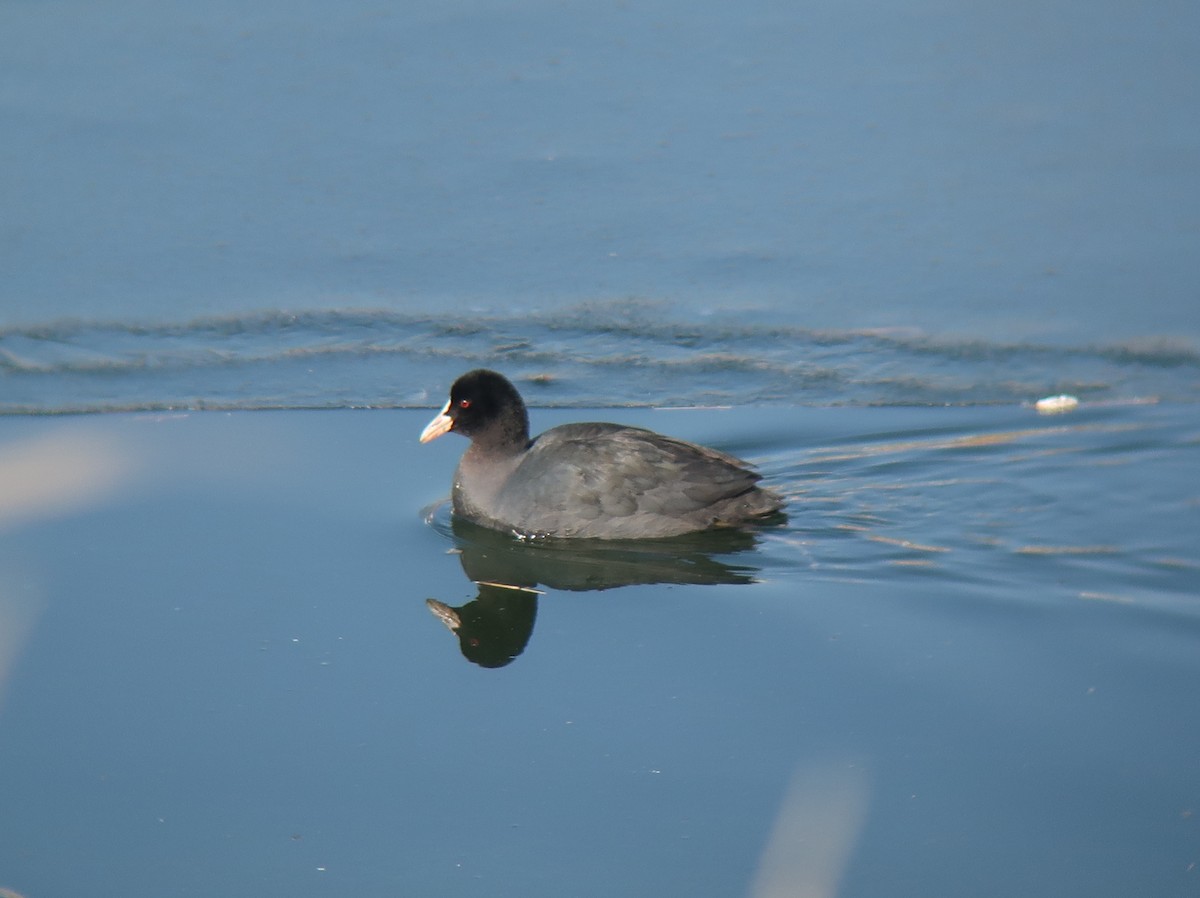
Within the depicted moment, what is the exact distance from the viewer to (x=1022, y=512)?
6297 millimetres

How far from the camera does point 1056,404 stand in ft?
23.6

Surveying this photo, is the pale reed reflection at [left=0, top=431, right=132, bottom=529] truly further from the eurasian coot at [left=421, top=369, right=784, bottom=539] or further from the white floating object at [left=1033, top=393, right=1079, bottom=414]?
the white floating object at [left=1033, top=393, right=1079, bottom=414]

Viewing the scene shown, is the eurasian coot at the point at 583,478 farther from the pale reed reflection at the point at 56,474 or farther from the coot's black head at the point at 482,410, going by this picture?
the pale reed reflection at the point at 56,474

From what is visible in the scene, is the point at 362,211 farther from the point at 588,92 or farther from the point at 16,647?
the point at 16,647

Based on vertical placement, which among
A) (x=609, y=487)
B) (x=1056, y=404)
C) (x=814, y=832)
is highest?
(x=1056, y=404)

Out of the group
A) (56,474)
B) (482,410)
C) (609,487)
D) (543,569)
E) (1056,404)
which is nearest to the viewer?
(543,569)

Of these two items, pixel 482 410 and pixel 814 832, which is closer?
pixel 814 832

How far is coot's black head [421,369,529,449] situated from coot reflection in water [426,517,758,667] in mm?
398

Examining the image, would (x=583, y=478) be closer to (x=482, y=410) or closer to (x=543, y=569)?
(x=543, y=569)

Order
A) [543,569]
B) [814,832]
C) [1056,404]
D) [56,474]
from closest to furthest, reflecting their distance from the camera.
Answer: [814,832]
[543,569]
[56,474]
[1056,404]

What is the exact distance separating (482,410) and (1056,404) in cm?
276

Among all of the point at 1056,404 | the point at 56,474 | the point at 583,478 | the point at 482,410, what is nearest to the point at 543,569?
the point at 583,478

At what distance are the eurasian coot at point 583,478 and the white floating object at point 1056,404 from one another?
1.55 metres

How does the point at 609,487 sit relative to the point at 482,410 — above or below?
below
